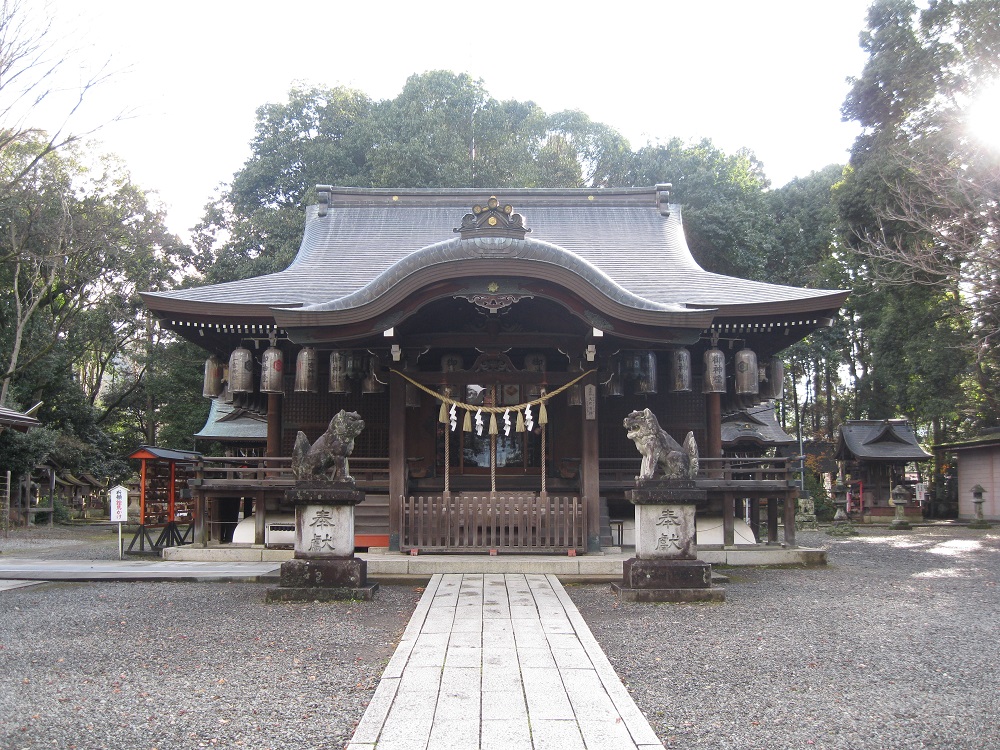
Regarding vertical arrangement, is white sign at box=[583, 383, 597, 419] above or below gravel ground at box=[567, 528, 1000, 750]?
above

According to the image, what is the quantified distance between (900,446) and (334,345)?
2451 cm

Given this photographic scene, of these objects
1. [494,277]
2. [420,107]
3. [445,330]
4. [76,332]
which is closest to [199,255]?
[76,332]

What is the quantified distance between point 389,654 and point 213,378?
8.32m

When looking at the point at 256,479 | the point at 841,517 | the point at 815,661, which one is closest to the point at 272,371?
the point at 256,479

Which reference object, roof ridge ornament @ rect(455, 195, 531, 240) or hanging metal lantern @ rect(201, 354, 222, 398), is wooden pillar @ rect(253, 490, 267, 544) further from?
roof ridge ornament @ rect(455, 195, 531, 240)

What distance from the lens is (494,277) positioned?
10.2 m

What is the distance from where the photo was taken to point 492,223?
1048cm

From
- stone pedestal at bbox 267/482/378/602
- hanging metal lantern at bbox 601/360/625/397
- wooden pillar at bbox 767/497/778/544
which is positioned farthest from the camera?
wooden pillar at bbox 767/497/778/544

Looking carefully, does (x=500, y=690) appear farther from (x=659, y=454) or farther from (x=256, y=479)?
(x=256, y=479)

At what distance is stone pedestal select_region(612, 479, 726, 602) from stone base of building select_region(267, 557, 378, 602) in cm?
279

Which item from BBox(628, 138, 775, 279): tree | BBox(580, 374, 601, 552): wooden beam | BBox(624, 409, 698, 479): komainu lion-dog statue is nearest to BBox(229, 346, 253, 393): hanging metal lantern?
BBox(580, 374, 601, 552): wooden beam

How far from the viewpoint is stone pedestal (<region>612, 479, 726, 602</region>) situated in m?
8.01

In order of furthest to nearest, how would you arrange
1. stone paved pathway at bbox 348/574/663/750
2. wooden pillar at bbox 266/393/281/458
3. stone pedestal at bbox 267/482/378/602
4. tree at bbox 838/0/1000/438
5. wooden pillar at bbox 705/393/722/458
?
tree at bbox 838/0/1000/438 < wooden pillar at bbox 266/393/281/458 < wooden pillar at bbox 705/393/722/458 < stone pedestal at bbox 267/482/378/602 < stone paved pathway at bbox 348/574/663/750

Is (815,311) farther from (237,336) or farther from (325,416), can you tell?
(237,336)
